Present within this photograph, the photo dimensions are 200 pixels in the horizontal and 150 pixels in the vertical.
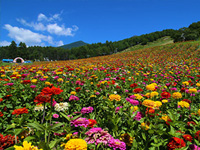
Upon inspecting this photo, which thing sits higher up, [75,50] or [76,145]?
[75,50]

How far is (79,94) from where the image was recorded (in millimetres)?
3000

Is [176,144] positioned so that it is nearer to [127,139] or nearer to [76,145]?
[127,139]

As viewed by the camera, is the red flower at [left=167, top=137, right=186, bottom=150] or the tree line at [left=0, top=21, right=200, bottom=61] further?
the tree line at [left=0, top=21, right=200, bottom=61]

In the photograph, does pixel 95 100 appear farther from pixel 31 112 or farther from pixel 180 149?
pixel 180 149

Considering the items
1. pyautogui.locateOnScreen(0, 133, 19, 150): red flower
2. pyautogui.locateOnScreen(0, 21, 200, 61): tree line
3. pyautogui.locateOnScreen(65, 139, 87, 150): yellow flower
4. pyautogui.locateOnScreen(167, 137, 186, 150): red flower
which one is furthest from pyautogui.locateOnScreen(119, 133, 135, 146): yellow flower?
pyautogui.locateOnScreen(0, 21, 200, 61): tree line

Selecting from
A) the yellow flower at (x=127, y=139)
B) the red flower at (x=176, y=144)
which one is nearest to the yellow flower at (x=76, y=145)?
the yellow flower at (x=127, y=139)

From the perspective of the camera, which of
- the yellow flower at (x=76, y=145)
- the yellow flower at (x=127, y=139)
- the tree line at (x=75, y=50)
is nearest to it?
the yellow flower at (x=76, y=145)

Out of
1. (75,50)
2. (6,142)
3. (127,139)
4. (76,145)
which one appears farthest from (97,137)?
(75,50)

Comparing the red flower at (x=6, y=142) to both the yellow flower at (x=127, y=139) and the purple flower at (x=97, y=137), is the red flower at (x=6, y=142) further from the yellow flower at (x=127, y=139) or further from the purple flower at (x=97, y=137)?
the yellow flower at (x=127, y=139)

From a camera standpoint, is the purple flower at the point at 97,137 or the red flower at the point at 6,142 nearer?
the red flower at the point at 6,142

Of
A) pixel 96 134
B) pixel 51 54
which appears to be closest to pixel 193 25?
pixel 96 134

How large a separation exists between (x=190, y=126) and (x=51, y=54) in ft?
346

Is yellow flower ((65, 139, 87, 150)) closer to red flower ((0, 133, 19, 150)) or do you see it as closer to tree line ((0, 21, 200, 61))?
red flower ((0, 133, 19, 150))

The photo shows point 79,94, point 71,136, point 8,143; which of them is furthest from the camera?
point 79,94
